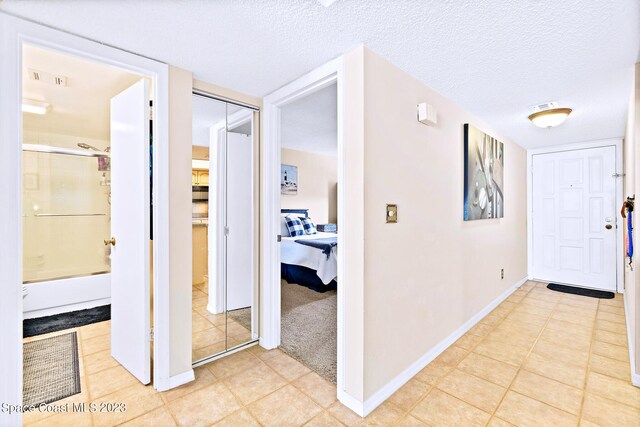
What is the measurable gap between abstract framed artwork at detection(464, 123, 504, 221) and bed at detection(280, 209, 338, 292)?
1.80 m

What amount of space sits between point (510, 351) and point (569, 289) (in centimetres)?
267

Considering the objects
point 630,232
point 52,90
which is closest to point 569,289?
point 630,232

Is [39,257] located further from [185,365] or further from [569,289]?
[569,289]

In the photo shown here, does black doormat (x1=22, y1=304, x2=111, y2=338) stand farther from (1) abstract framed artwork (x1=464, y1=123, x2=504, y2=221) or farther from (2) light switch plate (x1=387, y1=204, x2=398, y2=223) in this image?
(1) abstract framed artwork (x1=464, y1=123, x2=504, y2=221)

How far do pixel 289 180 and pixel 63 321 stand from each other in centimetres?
367

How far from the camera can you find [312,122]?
3.65m

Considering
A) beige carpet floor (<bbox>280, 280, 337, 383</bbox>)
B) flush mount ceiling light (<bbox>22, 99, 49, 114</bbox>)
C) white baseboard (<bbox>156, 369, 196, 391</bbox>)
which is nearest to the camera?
white baseboard (<bbox>156, 369, 196, 391</bbox>)

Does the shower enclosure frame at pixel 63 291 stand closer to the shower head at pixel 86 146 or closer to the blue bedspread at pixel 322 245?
the shower head at pixel 86 146

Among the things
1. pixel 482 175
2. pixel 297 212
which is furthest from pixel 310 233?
pixel 482 175

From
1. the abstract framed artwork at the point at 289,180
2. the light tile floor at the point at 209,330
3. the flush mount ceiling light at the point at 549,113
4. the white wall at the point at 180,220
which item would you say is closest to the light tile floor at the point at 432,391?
the light tile floor at the point at 209,330

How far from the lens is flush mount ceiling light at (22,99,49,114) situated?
2756 millimetres

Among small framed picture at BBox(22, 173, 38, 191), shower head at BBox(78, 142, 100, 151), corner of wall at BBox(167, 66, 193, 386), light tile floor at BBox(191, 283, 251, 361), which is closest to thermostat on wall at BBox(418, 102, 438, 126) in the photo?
corner of wall at BBox(167, 66, 193, 386)

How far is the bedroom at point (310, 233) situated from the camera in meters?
2.62

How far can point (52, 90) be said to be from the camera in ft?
8.09
